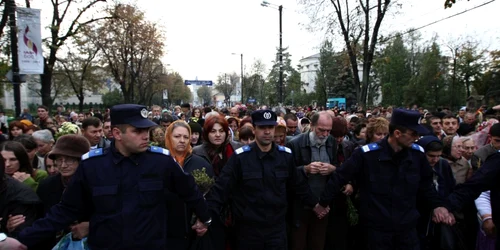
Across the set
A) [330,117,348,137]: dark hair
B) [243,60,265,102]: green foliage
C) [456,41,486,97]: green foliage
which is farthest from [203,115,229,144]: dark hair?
[243,60,265,102]: green foliage

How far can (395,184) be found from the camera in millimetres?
3797

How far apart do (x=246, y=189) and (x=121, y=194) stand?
4.48 ft

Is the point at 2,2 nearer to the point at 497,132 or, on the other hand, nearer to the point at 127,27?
the point at 497,132

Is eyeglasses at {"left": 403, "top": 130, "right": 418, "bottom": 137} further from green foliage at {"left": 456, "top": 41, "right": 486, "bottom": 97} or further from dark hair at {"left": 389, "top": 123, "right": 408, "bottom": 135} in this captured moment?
green foliage at {"left": 456, "top": 41, "right": 486, "bottom": 97}

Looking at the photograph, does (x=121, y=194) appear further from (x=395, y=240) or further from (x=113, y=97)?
(x=113, y=97)

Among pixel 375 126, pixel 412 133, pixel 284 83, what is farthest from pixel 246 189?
pixel 284 83

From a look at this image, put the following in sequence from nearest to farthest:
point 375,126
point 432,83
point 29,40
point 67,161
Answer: point 67,161
point 375,126
point 29,40
point 432,83

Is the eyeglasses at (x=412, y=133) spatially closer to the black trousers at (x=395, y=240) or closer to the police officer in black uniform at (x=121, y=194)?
the black trousers at (x=395, y=240)

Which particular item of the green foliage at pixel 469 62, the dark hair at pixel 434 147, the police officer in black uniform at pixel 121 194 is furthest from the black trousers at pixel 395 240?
the green foliage at pixel 469 62

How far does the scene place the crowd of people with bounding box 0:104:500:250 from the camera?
2889 millimetres

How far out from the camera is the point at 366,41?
2094 cm

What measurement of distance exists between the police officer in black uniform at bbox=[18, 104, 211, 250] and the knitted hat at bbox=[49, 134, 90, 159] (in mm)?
655

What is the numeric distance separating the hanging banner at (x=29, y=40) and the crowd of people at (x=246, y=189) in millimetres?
7035

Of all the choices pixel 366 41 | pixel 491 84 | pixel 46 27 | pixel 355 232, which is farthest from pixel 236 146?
pixel 491 84
